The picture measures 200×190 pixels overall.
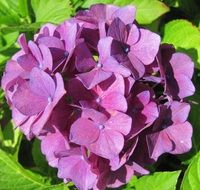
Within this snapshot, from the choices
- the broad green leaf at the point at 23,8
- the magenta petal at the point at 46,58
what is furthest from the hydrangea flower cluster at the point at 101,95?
the broad green leaf at the point at 23,8

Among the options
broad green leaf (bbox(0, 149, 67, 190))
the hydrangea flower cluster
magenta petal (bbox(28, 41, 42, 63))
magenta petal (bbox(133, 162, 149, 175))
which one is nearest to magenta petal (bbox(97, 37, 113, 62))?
the hydrangea flower cluster

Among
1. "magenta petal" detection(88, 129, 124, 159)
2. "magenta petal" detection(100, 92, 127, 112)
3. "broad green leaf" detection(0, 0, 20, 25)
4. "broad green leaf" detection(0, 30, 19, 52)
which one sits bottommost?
"magenta petal" detection(88, 129, 124, 159)

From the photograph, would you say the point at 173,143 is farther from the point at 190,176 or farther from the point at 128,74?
the point at 128,74

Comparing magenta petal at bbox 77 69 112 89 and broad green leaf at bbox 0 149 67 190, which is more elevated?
magenta petal at bbox 77 69 112 89

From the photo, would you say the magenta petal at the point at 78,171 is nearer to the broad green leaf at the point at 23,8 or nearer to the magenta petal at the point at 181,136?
the magenta petal at the point at 181,136

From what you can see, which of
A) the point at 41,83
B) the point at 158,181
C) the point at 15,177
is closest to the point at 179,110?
the point at 158,181

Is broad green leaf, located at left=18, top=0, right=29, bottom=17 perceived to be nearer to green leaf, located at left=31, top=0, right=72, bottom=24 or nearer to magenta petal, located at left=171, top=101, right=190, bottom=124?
green leaf, located at left=31, top=0, right=72, bottom=24

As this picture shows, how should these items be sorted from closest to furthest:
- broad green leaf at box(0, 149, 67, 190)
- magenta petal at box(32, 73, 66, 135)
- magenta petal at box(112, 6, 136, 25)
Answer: magenta petal at box(32, 73, 66, 135) < magenta petal at box(112, 6, 136, 25) < broad green leaf at box(0, 149, 67, 190)
